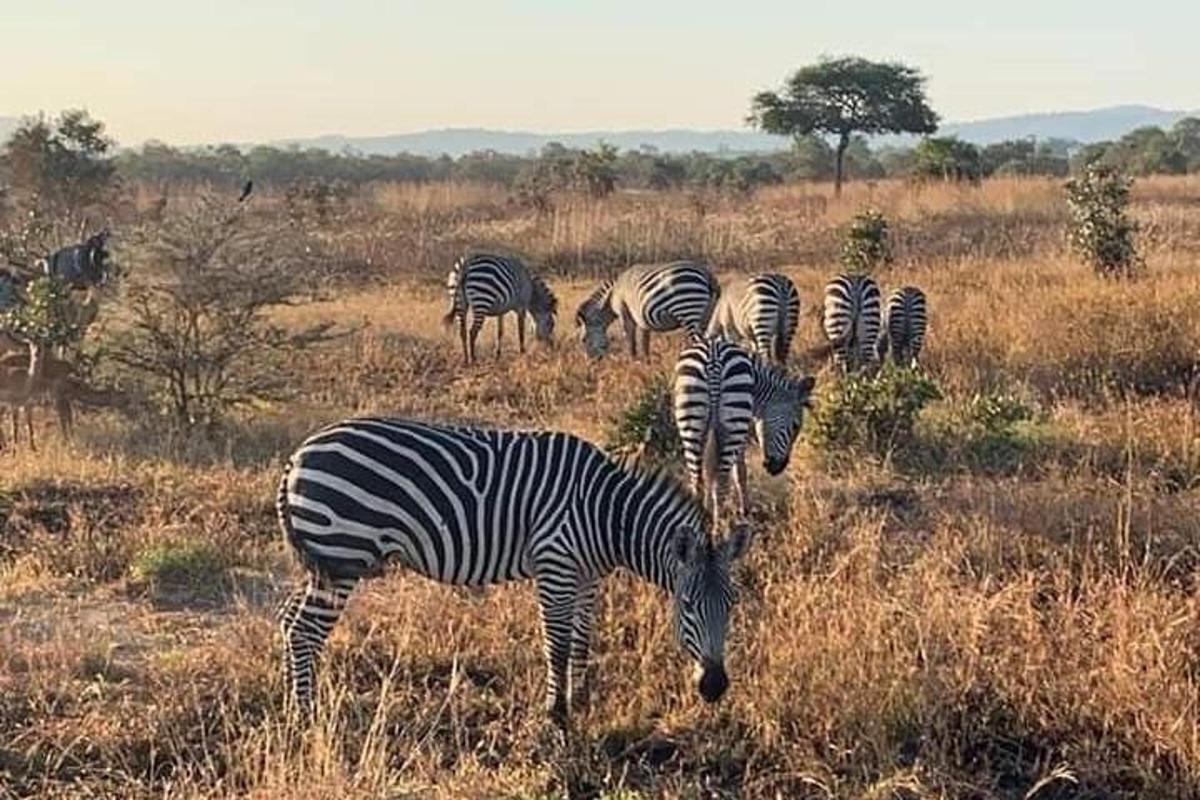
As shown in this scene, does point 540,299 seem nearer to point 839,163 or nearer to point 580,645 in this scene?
point 580,645

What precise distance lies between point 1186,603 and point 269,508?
5.10 m

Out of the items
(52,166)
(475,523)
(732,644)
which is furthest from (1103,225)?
(52,166)

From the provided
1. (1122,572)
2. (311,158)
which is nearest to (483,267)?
(1122,572)

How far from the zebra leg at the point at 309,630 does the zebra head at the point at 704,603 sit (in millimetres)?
1329

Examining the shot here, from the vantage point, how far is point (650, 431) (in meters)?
9.63

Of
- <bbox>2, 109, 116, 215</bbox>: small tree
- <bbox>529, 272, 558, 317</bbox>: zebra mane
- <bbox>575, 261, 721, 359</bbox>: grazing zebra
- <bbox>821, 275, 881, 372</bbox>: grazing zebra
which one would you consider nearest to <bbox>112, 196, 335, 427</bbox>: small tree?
<bbox>575, 261, 721, 359</bbox>: grazing zebra

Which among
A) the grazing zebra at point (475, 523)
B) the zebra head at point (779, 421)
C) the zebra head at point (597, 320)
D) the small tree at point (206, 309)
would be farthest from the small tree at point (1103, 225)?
the grazing zebra at point (475, 523)

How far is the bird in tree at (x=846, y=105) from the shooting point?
43.8 meters

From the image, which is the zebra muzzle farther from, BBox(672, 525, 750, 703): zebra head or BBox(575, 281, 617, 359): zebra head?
BBox(575, 281, 617, 359): zebra head

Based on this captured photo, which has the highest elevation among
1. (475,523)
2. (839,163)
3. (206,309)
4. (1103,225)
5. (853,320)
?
(839,163)

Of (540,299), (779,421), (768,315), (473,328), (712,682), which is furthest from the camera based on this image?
(540,299)

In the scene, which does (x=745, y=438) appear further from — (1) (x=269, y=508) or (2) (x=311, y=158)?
(2) (x=311, y=158)

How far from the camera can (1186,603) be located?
6.02 m

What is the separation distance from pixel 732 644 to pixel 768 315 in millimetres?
6769
